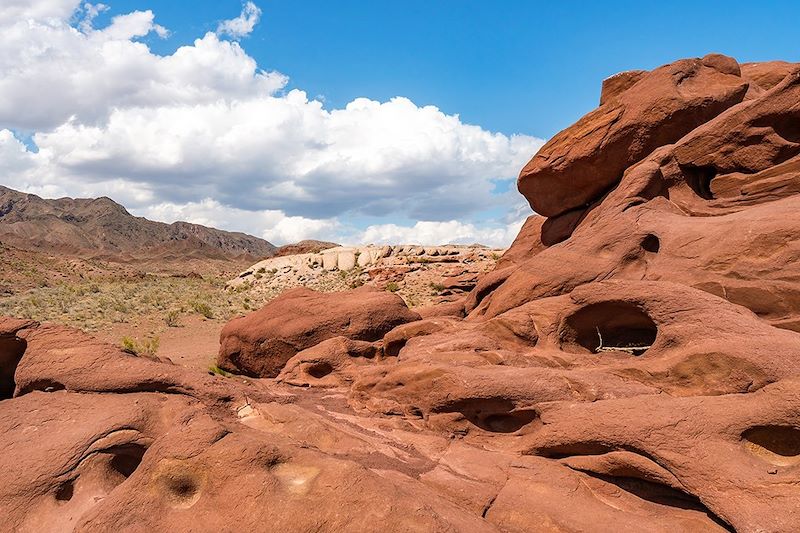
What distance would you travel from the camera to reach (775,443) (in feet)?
18.1

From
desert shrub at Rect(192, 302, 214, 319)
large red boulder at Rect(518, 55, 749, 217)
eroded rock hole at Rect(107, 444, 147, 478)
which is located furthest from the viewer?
desert shrub at Rect(192, 302, 214, 319)

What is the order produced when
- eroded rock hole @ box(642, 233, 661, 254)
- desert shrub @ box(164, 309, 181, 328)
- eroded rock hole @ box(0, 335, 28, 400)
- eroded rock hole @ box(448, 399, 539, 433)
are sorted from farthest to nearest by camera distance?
desert shrub @ box(164, 309, 181, 328) → eroded rock hole @ box(642, 233, 661, 254) → eroded rock hole @ box(448, 399, 539, 433) → eroded rock hole @ box(0, 335, 28, 400)

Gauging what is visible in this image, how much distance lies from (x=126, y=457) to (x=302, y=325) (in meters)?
7.10

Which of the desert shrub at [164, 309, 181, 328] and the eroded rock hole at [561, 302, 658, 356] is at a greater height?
the eroded rock hole at [561, 302, 658, 356]

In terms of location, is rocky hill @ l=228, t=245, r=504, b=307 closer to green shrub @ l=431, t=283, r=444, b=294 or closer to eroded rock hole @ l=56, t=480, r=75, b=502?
green shrub @ l=431, t=283, r=444, b=294

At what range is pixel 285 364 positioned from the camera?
505 inches

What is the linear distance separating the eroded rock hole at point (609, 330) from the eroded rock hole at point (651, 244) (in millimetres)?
1917

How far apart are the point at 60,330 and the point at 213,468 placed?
407cm

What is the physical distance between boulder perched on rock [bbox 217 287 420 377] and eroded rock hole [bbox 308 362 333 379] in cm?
121

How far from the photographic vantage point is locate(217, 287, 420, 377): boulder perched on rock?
12781 millimetres

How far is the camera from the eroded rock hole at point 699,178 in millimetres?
10844

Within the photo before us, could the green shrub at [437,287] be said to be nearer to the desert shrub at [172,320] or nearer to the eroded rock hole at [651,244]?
the desert shrub at [172,320]

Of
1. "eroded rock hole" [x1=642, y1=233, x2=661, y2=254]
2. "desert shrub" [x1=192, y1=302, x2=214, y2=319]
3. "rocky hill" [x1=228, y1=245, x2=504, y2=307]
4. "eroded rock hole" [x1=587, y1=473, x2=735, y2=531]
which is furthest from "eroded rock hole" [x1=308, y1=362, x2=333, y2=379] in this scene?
"desert shrub" [x1=192, y1=302, x2=214, y2=319]

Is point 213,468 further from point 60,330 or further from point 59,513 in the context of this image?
point 60,330
